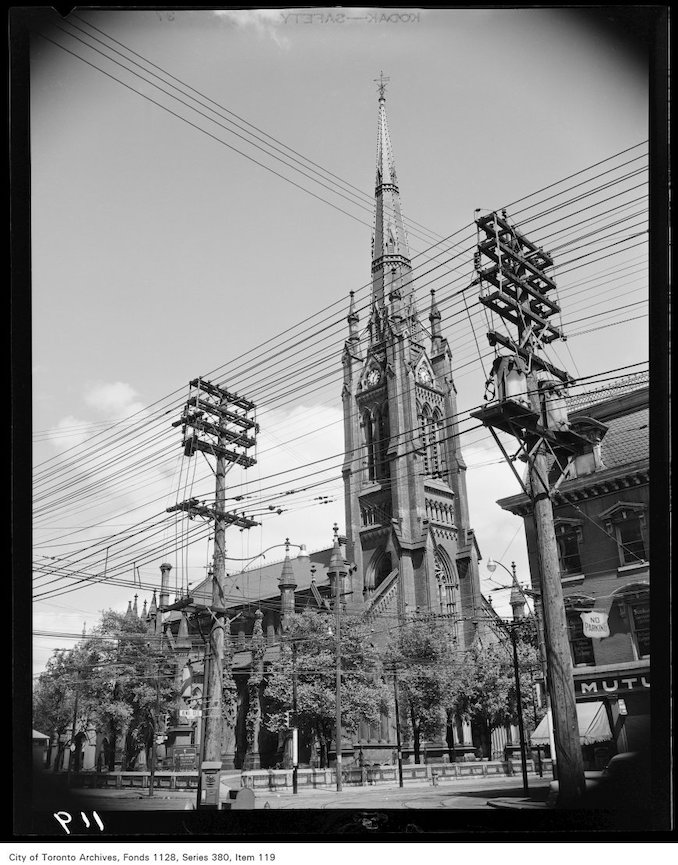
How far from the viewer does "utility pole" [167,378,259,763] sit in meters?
20.8

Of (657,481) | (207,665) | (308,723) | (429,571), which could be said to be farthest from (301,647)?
(657,481)

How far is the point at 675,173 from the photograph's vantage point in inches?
426

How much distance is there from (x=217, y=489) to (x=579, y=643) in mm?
12259

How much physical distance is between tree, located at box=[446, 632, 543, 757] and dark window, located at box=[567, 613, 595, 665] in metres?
23.1

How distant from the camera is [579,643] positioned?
21656mm

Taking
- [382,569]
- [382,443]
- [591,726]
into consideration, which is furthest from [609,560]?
[382,443]

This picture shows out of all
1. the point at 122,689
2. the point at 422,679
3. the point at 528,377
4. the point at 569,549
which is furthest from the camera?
the point at 422,679

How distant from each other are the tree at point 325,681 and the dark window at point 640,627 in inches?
842

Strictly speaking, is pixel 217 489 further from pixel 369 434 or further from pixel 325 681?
pixel 369 434

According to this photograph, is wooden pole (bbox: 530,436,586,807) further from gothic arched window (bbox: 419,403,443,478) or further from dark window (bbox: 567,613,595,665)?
gothic arched window (bbox: 419,403,443,478)

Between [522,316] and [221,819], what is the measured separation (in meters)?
11.3

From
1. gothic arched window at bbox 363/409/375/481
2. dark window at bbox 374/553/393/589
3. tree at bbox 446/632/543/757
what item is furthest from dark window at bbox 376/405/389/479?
tree at bbox 446/632/543/757

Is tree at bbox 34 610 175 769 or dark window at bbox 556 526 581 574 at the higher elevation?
dark window at bbox 556 526 581 574

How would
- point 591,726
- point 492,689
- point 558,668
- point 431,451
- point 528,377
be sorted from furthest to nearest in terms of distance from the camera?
point 431,451
point 492,689
point 591,726
point 528,377
point 558,668
